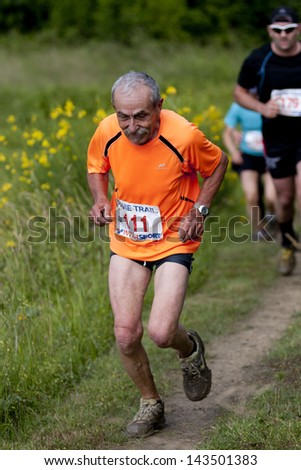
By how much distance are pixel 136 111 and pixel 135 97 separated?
0.08m

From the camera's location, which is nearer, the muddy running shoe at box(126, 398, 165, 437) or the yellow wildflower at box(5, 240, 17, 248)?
the muddy running shoe at box(126, 398, 165, 437)

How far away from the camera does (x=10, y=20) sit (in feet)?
115

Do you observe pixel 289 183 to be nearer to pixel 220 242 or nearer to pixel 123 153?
pixel 220 242

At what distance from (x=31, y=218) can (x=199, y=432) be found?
10.4ft

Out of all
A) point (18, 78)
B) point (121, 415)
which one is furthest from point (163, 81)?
point (121, 415)

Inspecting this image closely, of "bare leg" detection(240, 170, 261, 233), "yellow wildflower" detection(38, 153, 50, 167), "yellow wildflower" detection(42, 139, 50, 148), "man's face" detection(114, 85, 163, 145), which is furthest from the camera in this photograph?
"bare leg" detection(240, 170, 261, 233)

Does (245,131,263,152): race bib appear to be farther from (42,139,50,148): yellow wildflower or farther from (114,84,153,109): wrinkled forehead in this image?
(114,84,153,109): wrinkled forehead

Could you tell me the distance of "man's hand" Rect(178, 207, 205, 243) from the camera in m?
5.65

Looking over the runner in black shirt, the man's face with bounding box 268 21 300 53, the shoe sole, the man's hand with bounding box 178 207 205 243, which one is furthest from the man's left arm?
the man's face with bounding box 268 21 300 53

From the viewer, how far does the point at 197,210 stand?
571 cm

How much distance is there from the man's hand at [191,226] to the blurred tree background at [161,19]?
24390 millimetres

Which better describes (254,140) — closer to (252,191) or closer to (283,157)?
(252,191)

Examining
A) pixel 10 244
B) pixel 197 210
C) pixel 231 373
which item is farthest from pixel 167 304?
pixel 10 244

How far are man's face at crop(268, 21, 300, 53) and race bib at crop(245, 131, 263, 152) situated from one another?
98.7 inches
